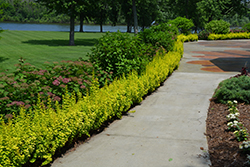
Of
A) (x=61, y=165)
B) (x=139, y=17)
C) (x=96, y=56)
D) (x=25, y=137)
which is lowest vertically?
(x=61, y=165)

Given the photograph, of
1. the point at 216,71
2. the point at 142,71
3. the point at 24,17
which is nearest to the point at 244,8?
the point at 216,71

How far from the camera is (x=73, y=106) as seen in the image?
560 cm

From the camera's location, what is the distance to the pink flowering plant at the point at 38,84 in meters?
5.29

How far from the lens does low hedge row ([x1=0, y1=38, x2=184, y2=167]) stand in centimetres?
403

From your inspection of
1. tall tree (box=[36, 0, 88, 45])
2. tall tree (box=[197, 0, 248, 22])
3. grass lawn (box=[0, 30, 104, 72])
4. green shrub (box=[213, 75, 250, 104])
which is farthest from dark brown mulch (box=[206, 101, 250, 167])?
tall tree (box=[197, 0, 248, 22])

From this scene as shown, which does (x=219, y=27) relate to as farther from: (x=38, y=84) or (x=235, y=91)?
(x=38, y=84)

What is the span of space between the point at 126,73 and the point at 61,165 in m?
4.64

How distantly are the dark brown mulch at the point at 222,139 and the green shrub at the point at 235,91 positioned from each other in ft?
0.92

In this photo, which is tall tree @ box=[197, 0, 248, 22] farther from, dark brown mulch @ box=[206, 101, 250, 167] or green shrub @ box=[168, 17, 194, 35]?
dark brown mulch @ box=[206, 101, 250, 167]

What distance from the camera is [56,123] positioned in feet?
15.5

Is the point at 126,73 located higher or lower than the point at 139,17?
lower

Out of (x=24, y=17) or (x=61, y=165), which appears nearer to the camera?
(x=61, y=165)

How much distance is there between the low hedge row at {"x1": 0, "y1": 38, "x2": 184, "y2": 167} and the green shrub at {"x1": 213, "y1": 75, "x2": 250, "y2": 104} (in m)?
2.37

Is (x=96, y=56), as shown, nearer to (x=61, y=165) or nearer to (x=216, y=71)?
(x=61, y=165)
